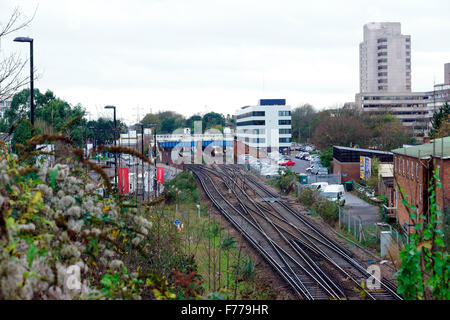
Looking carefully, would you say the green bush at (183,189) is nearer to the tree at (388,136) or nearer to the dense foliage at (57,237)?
the dense foliage at (57,237)

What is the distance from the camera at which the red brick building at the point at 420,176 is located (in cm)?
2248

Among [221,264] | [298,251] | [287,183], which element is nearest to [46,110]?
[287,183]

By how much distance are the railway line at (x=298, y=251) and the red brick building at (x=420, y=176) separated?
366 centimetres

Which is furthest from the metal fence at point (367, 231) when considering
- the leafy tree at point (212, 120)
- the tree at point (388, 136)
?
the leafy tree at point (212, 120)

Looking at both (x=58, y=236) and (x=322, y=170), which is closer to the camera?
(x=58, y=236)

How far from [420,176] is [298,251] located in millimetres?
7692

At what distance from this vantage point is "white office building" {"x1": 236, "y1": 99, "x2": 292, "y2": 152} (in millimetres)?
86750

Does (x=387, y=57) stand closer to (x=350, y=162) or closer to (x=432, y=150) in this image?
(x=350, y=162)

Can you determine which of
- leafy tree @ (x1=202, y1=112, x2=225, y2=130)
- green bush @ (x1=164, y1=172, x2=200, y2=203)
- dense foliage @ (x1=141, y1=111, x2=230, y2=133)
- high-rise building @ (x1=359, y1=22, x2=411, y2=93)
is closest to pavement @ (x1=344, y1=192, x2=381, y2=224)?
green bush @ (x1=164, y1=172, x2=200, y2=203)

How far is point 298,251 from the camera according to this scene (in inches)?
810

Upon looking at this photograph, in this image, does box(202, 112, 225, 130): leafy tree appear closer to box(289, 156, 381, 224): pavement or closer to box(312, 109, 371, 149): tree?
box(312, 109, 371, 149): tree

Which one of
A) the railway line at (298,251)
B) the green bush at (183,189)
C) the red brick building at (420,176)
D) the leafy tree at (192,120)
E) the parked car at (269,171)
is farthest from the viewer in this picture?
the leafy tree at (192,120)

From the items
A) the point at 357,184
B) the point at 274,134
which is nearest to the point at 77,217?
the point at 357,184

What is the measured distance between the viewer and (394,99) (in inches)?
4141
